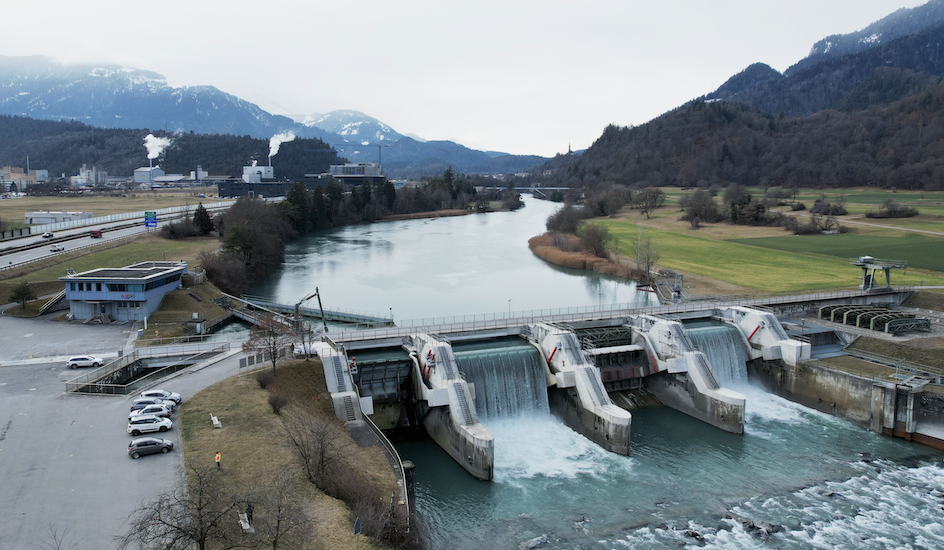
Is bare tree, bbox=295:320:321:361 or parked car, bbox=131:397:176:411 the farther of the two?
bare tree, bbox=295:320:321:361

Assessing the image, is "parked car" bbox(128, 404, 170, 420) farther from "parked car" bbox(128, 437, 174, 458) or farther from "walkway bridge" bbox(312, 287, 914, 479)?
"walkway bridge" bbox(312, 287, 914, 479)

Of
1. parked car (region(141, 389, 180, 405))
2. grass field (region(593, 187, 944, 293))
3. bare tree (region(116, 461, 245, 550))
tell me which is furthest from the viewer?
grass field (region(593, 187, 944, 293))

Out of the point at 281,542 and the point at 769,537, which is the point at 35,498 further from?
the point at 769,537

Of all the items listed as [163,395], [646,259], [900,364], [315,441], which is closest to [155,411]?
[163,395]

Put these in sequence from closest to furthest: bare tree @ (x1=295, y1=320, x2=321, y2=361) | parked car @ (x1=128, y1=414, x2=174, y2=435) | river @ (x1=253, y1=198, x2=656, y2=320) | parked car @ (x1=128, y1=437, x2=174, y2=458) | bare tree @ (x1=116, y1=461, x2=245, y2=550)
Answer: bare tree @ (x1=116, y1=461, x2=245, y2=550), parked car @ (x1=128, y1=437, x2=174, y2=458), parked car @ (x1=128, y1=414, x2=174, y2=435), bare tree @ (x1=295, y1=320, x2=321, y2=361), river @ (x1=253, y1=198, x2=656, y2=320)

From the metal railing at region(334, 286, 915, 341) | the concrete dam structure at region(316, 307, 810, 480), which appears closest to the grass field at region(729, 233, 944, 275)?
the metal railing at region(334, 286, 915, 341)

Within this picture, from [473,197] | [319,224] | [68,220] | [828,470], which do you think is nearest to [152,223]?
[68,220]
